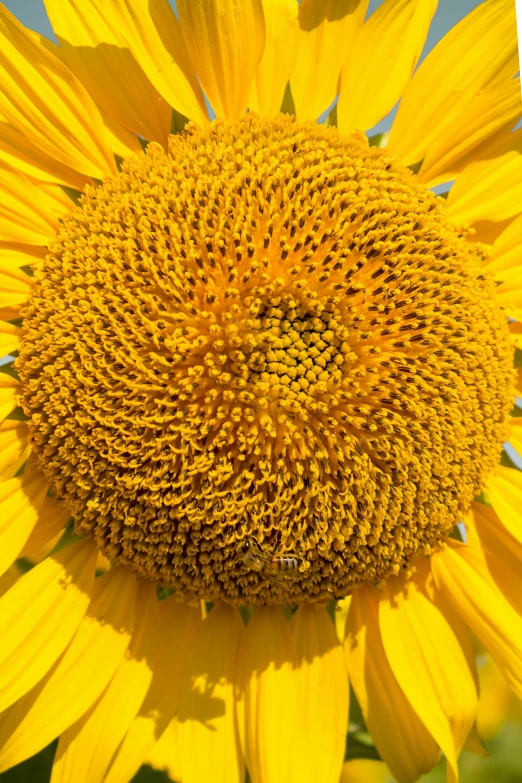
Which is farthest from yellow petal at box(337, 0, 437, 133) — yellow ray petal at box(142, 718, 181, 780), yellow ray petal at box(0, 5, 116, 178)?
yellow ray petal at box(142, 718, 181, 780)

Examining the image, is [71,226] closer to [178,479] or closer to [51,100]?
[51,100]

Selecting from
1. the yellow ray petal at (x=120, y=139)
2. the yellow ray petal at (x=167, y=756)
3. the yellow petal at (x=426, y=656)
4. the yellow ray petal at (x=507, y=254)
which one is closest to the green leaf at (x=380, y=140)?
the yellow ray petal at (x=507, y=254)

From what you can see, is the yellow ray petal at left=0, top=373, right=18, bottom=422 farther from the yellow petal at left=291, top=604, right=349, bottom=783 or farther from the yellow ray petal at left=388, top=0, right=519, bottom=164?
the yellow ray petal at left=388, top=0, right=519, bottom=164

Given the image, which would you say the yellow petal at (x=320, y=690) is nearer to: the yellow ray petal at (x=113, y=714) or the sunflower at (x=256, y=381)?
the sunflower at (x=256, y=381)

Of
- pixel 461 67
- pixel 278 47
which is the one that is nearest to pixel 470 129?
pixel 461 67

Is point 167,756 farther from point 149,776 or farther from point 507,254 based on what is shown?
point 507,254

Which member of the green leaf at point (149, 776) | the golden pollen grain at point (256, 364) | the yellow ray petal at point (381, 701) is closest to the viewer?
the golden pollen grain at point (256, 364)

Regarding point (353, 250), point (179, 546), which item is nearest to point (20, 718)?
point (179, 546)
